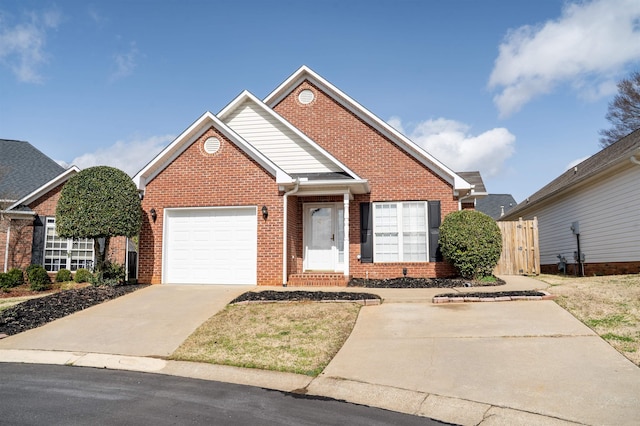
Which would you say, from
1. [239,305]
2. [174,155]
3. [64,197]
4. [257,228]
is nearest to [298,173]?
[257,228]

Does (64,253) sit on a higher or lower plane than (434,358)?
higher

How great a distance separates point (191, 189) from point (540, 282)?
10313 mm

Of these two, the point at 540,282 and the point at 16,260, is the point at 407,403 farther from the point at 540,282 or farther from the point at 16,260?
the point at 16,260

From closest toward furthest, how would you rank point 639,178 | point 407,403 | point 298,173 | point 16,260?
point 407,403 < point 639,178 < point 298,173 < point 16,260

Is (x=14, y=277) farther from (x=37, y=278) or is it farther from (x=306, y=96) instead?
(x=306, y=96)

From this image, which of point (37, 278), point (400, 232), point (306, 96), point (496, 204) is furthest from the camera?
point (496, 204)

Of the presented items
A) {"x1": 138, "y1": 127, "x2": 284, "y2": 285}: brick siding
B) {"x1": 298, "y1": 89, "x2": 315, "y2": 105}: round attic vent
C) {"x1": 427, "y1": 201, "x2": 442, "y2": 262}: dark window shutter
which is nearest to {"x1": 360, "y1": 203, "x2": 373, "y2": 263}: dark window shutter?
{"x1": 427, "y1": 201, "x2": 442, "y2": 262}: dark window shutter

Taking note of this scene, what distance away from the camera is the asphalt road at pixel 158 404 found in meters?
4.46

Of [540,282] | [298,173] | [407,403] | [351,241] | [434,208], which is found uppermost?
[298,173]

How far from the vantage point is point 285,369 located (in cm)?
626

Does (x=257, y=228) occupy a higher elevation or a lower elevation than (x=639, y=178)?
lower

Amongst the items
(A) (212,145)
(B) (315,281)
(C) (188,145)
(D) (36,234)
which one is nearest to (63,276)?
(D) (36,234)

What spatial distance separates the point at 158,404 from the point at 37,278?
13207mm

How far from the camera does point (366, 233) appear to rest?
14.4 m
